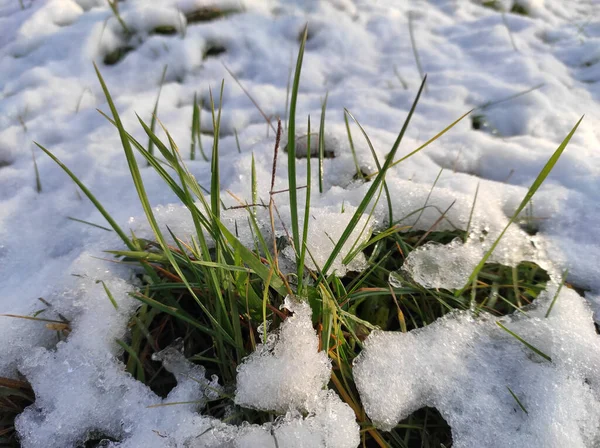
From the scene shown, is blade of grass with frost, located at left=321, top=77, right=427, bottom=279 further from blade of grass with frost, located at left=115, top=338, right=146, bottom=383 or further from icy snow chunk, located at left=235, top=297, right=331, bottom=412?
blade of grass with frost, located at left=115, top=338, right=146, bottom=383

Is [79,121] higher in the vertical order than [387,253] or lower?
lower

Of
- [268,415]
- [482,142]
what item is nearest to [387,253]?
[268,415]

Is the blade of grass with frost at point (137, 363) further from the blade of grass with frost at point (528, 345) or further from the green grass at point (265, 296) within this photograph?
the blade of grass with frost at point (528, 345)

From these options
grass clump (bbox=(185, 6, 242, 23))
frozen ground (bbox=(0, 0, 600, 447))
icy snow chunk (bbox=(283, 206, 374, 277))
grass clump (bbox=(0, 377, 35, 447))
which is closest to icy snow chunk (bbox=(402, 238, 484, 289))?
frozen ground (bbox=(0, 0, 600, 447))

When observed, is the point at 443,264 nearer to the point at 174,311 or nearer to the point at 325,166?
the point at 325,166

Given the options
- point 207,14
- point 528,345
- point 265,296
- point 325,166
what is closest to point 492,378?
point 528,345

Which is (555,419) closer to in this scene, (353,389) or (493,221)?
(353,389)
